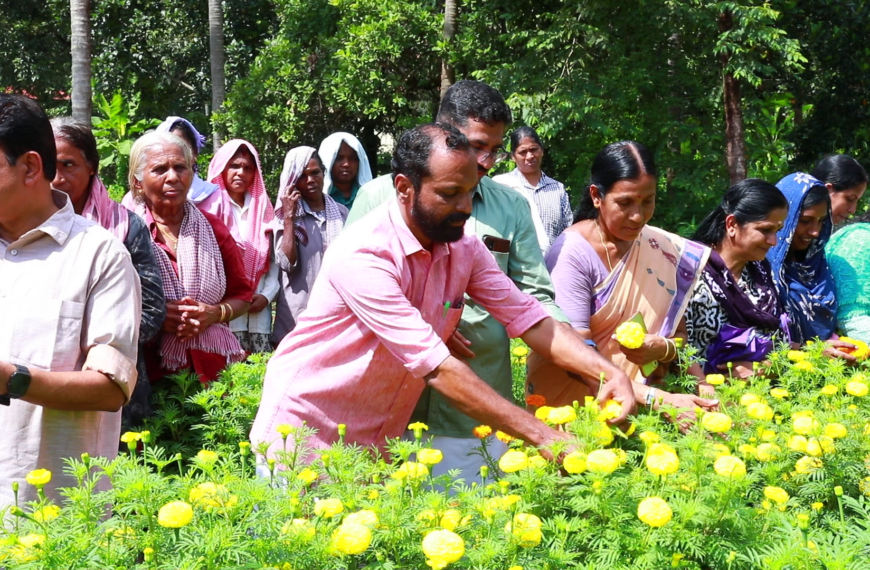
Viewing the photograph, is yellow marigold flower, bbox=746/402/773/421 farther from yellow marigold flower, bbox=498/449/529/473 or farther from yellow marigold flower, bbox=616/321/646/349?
yellow marigold flower, bbox=498/449/529/473

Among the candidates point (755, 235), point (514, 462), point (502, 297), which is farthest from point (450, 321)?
point (755, 235)

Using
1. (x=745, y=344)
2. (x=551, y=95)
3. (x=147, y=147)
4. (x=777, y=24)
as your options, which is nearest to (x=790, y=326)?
(x=745, y=344)

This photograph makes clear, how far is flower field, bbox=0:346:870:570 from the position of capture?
1689 mm

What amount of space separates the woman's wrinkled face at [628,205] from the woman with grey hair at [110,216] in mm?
1674

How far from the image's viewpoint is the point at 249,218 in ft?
18.7

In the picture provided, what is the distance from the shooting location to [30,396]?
7.33 ft

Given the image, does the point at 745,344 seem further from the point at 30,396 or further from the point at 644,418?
the point at 30,396

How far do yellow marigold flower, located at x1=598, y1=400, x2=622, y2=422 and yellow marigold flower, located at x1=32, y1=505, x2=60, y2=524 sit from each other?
121 centimetres

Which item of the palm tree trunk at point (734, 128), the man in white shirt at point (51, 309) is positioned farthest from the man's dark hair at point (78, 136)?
the palm tree trunk at point (734, 128)

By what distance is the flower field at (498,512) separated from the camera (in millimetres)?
1689

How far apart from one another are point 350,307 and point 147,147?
1.88m

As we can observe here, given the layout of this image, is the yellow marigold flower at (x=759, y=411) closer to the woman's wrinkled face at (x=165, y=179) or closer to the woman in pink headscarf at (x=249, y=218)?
the woman's wrinkled face at (x=165, y=179)

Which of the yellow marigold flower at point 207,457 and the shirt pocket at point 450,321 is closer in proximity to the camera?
the yellow marigold flower at point 207,457

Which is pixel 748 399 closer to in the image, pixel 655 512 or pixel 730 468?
pixel 730 468
